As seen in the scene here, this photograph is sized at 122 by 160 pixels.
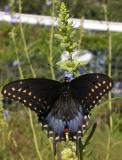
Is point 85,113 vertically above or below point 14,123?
above

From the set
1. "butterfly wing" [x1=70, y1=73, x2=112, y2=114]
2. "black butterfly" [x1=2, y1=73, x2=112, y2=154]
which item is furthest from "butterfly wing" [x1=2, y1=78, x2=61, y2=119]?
"butterfly wing" [x1=70, y1=73, x2=112, y2=114]

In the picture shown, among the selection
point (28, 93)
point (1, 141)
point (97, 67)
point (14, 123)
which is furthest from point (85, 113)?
point (97, 67)

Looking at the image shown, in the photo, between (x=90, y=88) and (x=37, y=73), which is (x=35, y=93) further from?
(x=37, y=73)

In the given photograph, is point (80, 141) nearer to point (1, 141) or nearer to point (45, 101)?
point (45, 101)

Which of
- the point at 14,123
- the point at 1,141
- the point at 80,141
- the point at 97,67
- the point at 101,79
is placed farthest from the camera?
the point at 97,67

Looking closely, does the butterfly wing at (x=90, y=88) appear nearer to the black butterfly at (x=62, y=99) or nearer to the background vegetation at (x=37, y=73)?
the black butterfly at (x=62, y=99)

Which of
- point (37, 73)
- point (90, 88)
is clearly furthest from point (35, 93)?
point (37, 73)

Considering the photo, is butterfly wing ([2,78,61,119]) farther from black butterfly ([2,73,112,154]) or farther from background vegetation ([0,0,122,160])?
background vegetation ([0,0,122,160])
